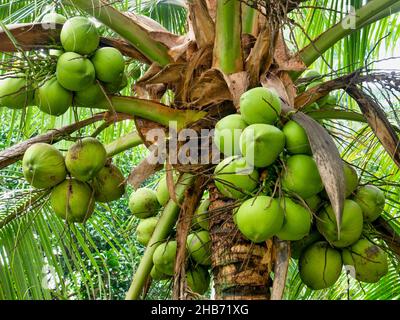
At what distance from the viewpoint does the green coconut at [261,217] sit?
1.34 meters

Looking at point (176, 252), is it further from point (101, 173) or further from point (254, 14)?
point (254, 14)

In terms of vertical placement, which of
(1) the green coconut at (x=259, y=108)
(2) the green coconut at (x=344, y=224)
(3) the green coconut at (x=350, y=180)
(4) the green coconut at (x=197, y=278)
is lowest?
(4) the green coconut at (x=197, y=278)

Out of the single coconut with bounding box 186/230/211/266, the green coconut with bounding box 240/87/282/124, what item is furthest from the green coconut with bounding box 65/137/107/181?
the green coconut with bounding box 240/87/282/124

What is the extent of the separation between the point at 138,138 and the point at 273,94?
65 cm

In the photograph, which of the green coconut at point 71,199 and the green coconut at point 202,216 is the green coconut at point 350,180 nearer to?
the green coconut at point 202,216

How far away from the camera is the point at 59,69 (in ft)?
5.28

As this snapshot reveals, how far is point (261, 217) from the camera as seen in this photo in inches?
52.6

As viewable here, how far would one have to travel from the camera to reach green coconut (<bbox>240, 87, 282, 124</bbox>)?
1.43m

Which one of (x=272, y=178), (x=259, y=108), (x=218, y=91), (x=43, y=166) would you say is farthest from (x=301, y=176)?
(x=43, y=166)

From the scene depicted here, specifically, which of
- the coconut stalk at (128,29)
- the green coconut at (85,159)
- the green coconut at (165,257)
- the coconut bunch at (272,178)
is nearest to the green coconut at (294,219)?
the coconut bunch at (272,178)

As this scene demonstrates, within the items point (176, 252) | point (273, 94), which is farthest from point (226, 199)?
point (273, 94)

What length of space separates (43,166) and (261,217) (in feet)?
2.21

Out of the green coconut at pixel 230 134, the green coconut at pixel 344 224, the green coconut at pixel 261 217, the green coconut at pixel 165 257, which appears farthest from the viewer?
the green coconut at pixel 165 257

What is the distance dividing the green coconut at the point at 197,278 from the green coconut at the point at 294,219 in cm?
50
